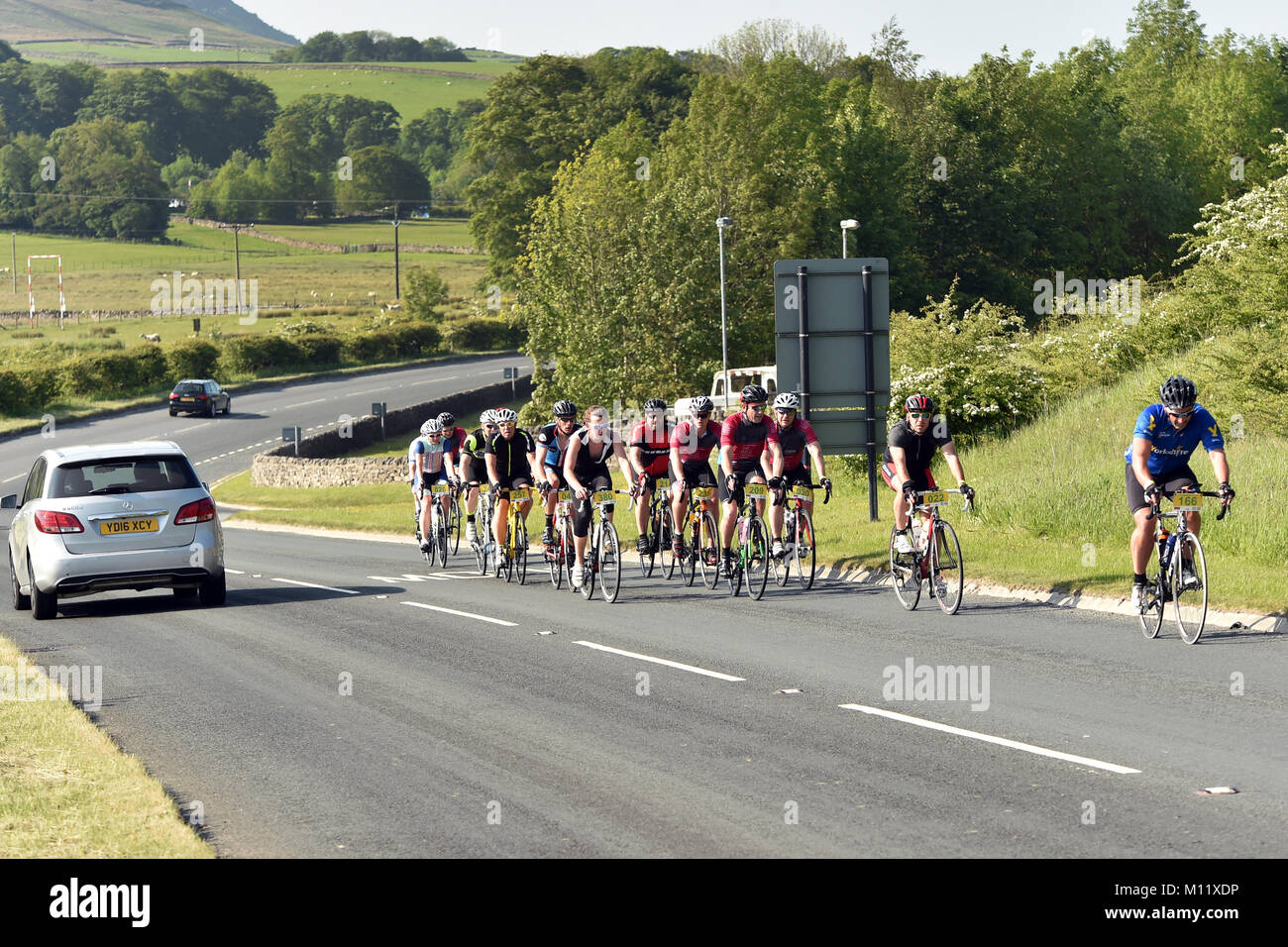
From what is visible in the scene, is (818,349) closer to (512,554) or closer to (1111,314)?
(512,554)

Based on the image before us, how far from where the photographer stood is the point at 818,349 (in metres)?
20.7

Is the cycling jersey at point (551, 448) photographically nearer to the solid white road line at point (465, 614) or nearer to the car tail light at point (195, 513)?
the solid white road line at point (465, 614)

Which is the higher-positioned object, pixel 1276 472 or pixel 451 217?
pixel 451 217

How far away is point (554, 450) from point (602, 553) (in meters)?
1.62

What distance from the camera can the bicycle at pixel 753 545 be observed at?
633 inches

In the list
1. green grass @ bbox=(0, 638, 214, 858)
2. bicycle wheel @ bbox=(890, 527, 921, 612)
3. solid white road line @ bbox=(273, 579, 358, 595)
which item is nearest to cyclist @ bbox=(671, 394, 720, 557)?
bicycle wheel @ bbox=(890, 527, 921, 612)

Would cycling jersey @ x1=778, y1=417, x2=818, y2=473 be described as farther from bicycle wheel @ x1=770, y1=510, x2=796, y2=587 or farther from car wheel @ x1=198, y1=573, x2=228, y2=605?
car wheel @ x1=198, y1=573, x2=228, y2=605

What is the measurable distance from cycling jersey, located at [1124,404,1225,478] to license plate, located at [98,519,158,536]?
10.2 meters

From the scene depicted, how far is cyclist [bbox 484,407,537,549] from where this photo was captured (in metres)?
18.5

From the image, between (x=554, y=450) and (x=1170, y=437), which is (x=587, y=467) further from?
(x=1170, y=437)

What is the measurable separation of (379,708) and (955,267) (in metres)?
59.3

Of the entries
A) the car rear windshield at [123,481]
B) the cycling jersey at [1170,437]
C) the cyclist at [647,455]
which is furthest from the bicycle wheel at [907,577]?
the car rear windshield at [123,481]

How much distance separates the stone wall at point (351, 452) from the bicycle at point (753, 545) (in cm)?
3164

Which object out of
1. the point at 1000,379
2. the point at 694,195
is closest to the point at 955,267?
the point at 694,195
